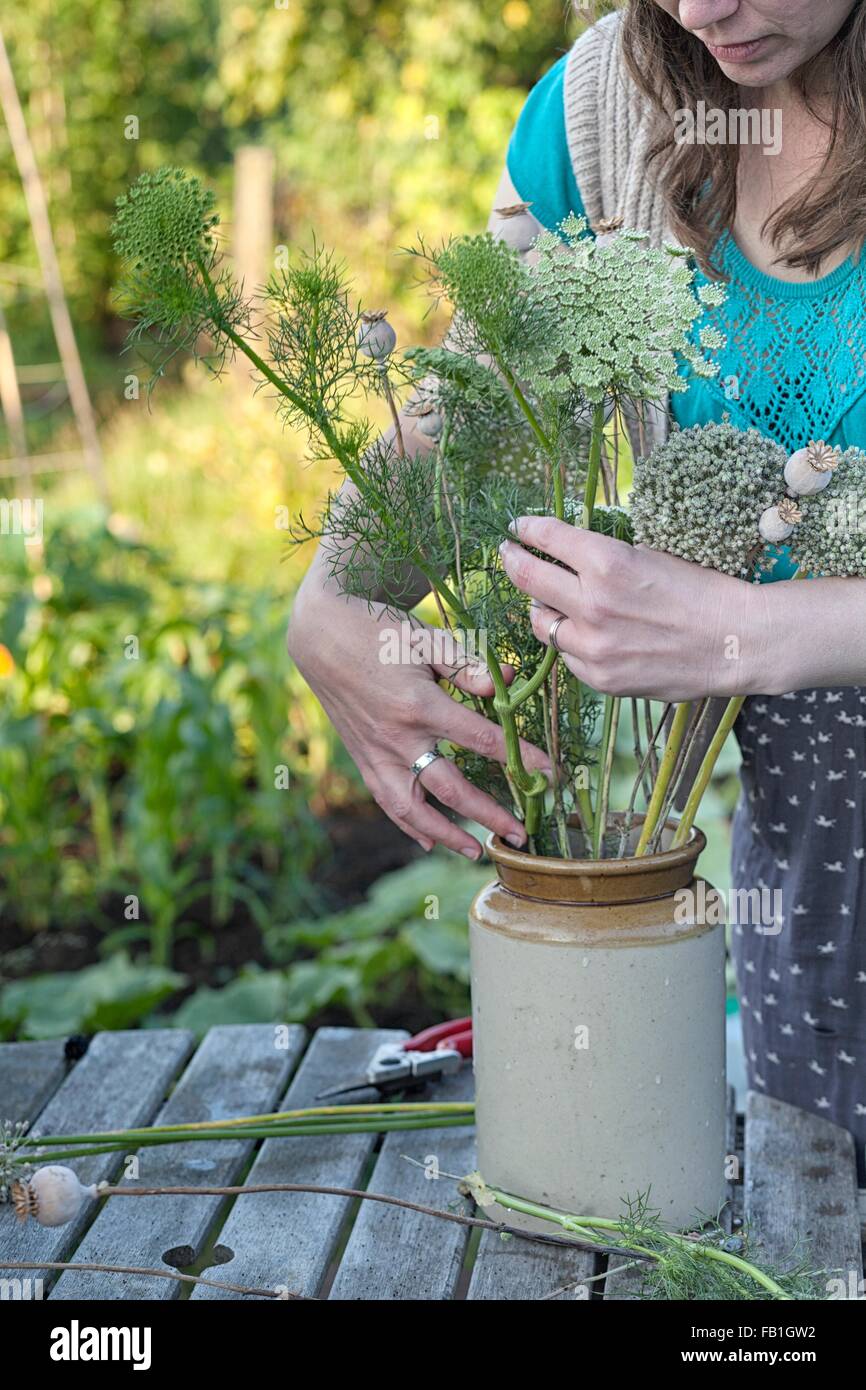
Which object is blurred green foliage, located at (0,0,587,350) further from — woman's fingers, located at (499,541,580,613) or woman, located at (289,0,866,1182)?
woman's fingers, located at (499,541,580,613)

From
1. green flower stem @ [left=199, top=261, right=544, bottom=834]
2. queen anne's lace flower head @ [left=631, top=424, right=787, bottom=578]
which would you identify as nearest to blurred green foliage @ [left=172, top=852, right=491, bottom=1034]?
green flower stem @ [left=199, top=261, right=544, bottom=834]

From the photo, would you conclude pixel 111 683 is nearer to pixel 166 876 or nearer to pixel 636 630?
pixel 166 876

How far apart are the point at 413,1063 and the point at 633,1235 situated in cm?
40

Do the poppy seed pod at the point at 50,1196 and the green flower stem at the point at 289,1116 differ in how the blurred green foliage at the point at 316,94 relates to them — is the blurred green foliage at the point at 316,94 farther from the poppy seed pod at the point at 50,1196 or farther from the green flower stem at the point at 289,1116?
the poppy seed pod at the point at 50,1196

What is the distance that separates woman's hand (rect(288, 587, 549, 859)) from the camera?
47.8 inches

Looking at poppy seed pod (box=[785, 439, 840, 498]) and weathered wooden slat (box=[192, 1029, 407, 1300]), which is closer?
poppy seed pod (box=[785, 439, 840, 498])

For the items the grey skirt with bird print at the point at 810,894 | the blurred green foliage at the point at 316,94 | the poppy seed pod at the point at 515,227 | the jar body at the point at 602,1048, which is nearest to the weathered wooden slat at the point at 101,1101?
the jar body at the point at 602,1048

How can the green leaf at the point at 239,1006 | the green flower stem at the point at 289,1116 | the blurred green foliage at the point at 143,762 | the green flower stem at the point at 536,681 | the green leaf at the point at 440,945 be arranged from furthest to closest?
the blurred green foliage at the point at 143,762 < the green leaf at the point at 440,945 < the green leaf at the point at 239,1006 < the green flower stem at the point at 289,1116 < the green flower stem at the point at 536,681

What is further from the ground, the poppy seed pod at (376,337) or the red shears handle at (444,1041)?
the poppy seed pod at (376,337)

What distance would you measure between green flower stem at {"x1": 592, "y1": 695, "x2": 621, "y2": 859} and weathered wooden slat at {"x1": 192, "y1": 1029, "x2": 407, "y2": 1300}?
0.37m

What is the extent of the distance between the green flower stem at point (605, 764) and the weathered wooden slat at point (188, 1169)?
425 mm

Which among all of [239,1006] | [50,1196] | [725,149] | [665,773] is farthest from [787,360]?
[239,1006]

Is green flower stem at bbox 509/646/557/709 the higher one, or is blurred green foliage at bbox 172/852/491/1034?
green flower stem at bbox 509/646/557/709

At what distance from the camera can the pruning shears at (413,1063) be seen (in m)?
1.48
